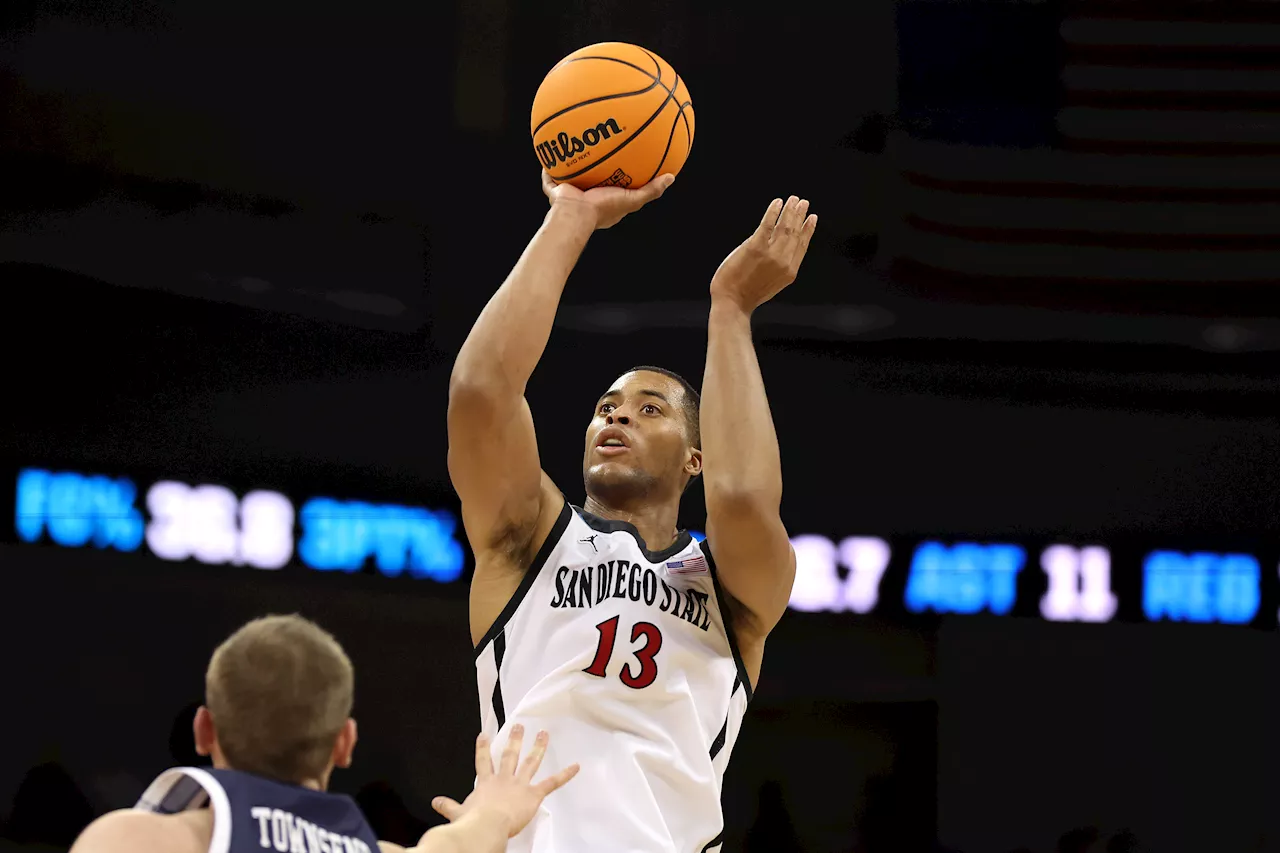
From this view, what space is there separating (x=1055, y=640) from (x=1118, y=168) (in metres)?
2.58

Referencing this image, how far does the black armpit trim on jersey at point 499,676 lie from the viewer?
3133 mm

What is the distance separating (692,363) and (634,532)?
418 centimetres

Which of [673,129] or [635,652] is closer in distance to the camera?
[635,652]

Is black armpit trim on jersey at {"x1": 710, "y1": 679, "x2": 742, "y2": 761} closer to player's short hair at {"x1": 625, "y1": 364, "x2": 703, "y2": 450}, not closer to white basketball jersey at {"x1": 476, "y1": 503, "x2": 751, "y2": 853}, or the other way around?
white basketball jersey at {"x1": 476, "y1": 503, "x2": 751, "y2": 853}

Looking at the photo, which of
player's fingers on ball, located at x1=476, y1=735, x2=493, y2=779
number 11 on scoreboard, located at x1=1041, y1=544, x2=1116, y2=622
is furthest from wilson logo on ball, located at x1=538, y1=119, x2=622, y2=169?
number 11 on scoreboard, located at x1=1041, y1=544, x2=1116, y2=622

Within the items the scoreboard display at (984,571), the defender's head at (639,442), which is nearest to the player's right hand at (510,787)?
the defender's head at (639,442)

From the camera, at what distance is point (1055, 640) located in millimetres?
7602

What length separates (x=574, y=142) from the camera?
131 inches

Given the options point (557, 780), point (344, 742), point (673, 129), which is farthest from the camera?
point (673, 129)

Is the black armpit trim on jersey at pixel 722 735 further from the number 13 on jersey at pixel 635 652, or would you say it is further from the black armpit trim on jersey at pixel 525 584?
the black armpit trim on jersey at pixel 525 584

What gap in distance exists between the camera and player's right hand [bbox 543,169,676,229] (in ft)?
10.7

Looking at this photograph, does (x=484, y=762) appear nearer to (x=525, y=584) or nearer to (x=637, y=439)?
(x=525, y=584)

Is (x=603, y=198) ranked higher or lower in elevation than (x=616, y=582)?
higher

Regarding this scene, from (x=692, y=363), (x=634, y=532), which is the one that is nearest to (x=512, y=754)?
(x=634, y=532)
